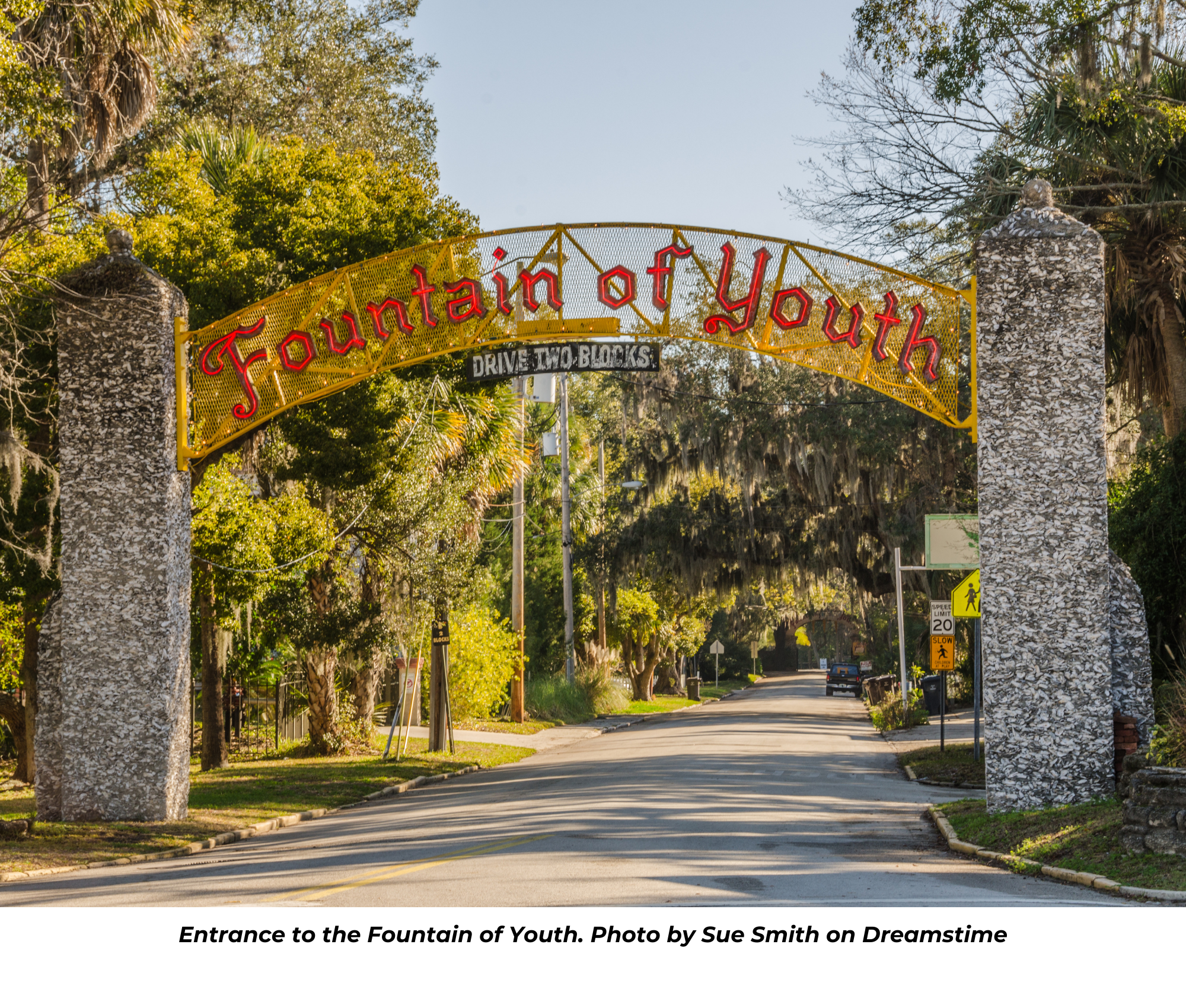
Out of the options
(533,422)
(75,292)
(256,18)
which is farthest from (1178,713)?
(533,422)

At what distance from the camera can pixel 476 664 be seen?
27828 millimetres

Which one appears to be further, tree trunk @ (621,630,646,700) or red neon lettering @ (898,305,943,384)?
tree trunk @ (621,630,646,700)

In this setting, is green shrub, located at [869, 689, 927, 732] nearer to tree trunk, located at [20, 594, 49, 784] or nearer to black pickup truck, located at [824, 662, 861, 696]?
tree trunk, located at [20, 594, 49, 784]

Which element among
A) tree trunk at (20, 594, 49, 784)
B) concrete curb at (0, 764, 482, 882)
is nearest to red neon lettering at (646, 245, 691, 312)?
concrete curb at (0, 764, 482, 882)

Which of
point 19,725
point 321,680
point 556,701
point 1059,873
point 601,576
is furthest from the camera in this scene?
point 601,576

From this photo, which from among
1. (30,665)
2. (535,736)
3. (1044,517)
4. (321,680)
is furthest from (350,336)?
(535,736)

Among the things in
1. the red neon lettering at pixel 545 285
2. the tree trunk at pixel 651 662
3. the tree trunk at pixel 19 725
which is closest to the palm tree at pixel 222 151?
the red neon lettering at pixel 545 285

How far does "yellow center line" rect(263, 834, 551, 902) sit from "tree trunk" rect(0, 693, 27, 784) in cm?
1174

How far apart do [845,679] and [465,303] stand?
140ft

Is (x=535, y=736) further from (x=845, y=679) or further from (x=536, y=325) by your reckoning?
(x=845, y=679)

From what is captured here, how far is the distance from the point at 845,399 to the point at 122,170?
17283mm

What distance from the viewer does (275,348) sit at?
15250mm

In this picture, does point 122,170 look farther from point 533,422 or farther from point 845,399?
point 533,422

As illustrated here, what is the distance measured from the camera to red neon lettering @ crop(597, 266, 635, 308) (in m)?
15.2
